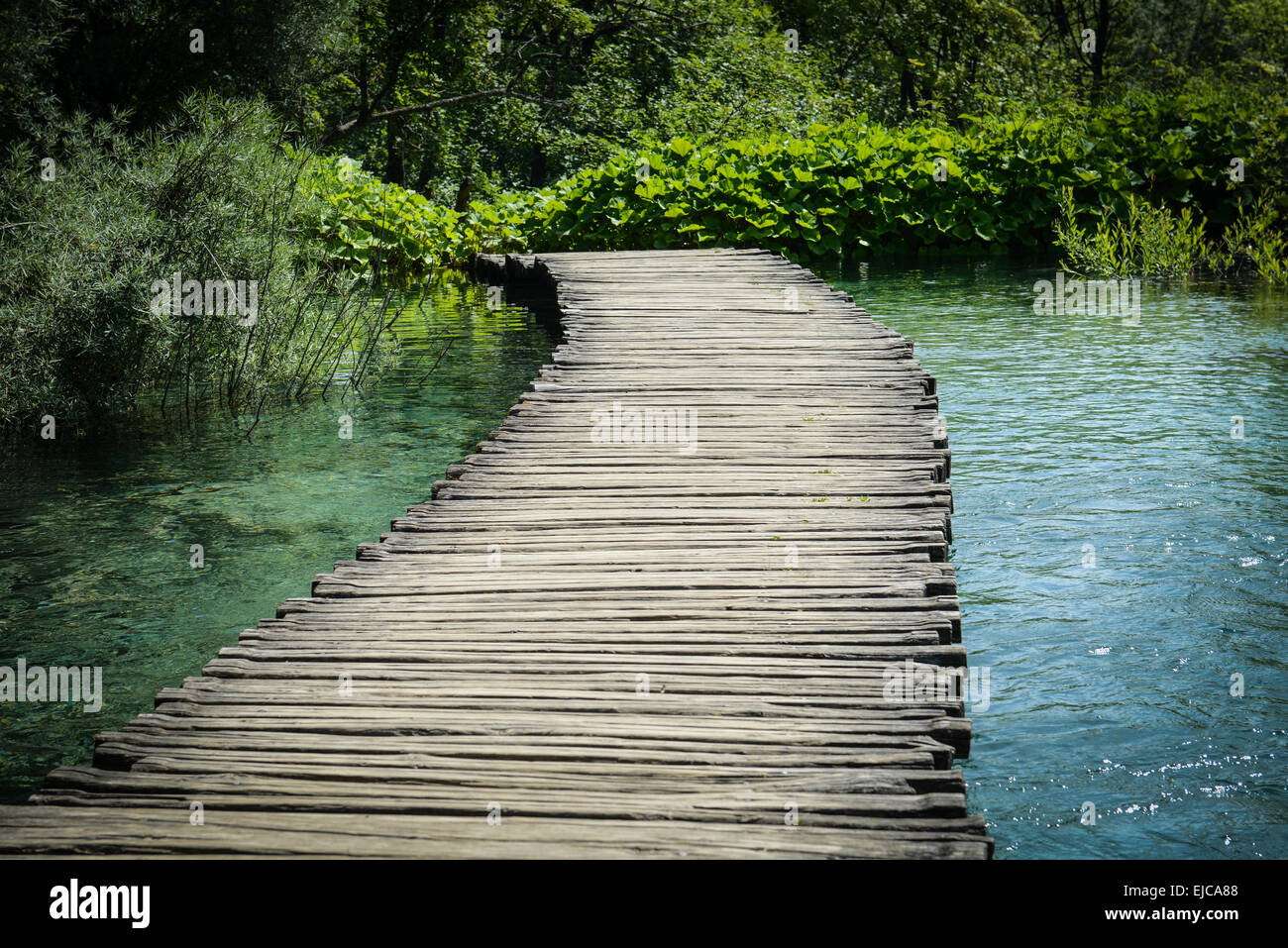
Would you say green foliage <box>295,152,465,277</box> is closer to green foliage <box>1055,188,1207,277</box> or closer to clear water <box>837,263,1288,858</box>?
clear water <box>837,263,1288,858</box>

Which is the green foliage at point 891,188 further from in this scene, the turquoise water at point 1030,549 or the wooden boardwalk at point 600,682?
the wooden boardwalk at point 600,682

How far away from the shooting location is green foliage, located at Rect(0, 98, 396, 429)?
852 centimetres

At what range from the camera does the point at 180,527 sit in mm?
7324

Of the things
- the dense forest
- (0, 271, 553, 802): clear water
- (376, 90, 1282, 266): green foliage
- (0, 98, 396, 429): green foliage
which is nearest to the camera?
(0, 271, 553, 802): clear water

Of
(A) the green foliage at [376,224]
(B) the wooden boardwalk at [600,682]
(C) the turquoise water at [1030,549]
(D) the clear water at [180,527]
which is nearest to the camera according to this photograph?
(B) the wooden boardwalk at [600,682]

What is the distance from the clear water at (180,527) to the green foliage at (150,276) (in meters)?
0.47

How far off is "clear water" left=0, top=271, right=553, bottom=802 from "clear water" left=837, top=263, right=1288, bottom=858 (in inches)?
135

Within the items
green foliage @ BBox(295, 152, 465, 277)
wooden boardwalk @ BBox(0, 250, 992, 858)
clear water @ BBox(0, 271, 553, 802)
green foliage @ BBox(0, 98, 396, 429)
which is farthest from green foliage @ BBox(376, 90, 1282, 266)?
wooden boardwalk @ BBox(0, 250, 992, 858)

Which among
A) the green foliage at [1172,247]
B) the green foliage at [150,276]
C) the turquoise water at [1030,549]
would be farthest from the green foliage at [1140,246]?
the green foliage at [150,276]

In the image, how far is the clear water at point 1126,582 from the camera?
13.4 ft

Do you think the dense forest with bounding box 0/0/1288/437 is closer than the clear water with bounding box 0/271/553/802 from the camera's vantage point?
Result: No

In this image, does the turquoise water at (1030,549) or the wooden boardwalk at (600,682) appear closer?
the wooden boardwalk at (600,682)

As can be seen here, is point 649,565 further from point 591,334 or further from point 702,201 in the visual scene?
point 702,201

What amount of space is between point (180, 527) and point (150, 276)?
2.36 meters
